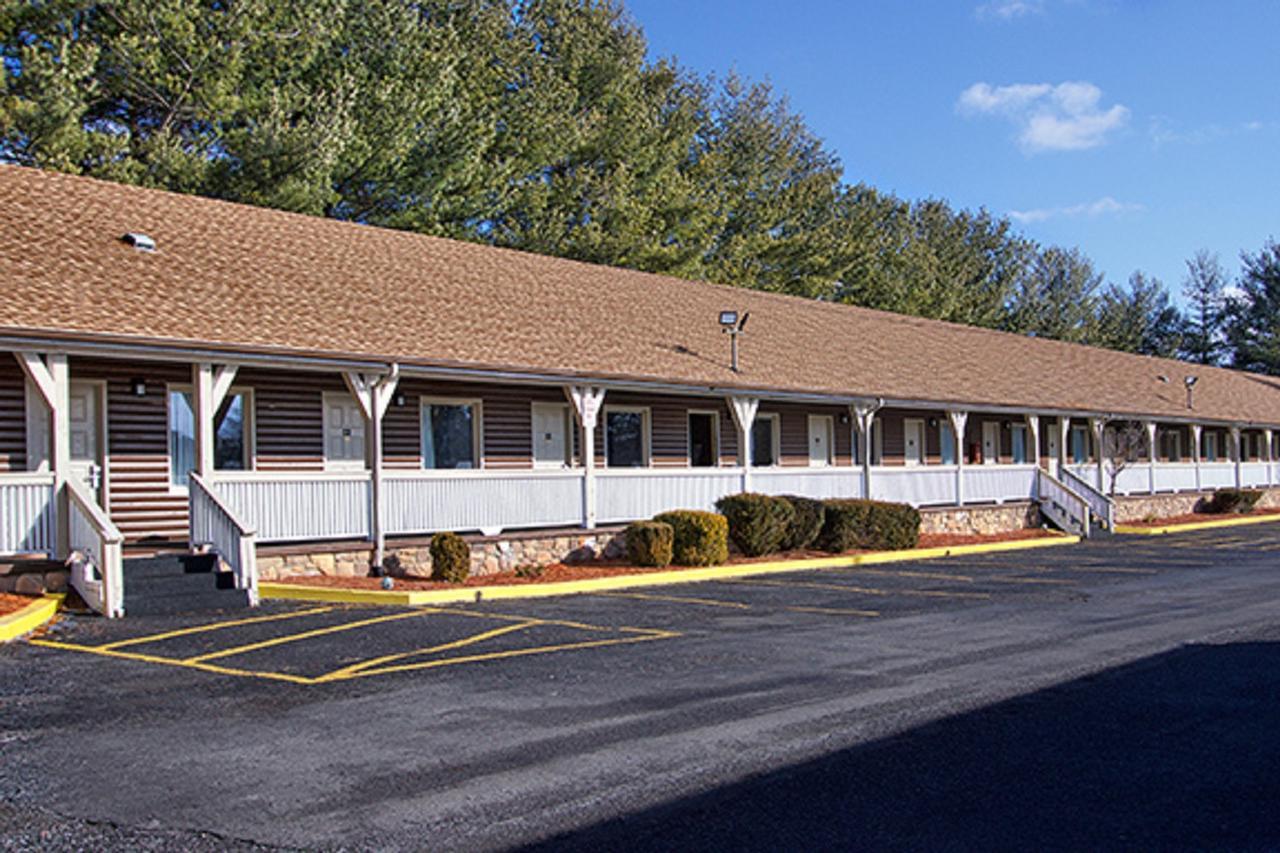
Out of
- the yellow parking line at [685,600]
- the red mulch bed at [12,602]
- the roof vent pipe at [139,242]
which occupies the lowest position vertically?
the yellow parking line at [685,600]

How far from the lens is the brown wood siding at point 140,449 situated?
16.6m

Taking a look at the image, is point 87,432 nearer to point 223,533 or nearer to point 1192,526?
point 223,533

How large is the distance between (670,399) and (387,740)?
695 inches

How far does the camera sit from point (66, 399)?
14.3 meters

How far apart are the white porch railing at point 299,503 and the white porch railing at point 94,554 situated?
1.83 meters

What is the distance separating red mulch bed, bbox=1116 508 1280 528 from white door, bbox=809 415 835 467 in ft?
31.3

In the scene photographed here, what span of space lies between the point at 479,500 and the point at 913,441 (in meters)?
16.3

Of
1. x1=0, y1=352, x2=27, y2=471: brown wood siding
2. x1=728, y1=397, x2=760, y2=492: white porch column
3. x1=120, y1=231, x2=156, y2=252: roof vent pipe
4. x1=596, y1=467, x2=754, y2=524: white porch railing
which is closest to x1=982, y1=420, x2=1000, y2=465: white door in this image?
x1=728, y1=397, x2=760, y2=492: white porch column

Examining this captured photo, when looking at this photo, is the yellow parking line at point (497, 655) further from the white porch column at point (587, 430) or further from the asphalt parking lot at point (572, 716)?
the white porch column at point (587, 430)

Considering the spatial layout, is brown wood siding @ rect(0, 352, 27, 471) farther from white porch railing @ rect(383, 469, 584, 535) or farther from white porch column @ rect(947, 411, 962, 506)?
white porch column @ rect(947, 411, 962, 506)

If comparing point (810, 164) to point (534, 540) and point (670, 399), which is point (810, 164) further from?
point (534, 540)

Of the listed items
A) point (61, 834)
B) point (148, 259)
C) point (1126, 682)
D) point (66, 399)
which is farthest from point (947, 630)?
point (148, 259)

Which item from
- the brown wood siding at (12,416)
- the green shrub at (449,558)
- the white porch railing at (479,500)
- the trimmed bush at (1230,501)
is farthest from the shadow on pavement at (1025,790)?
the trimmed bush at (1230,501)

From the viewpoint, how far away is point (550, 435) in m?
22.8
